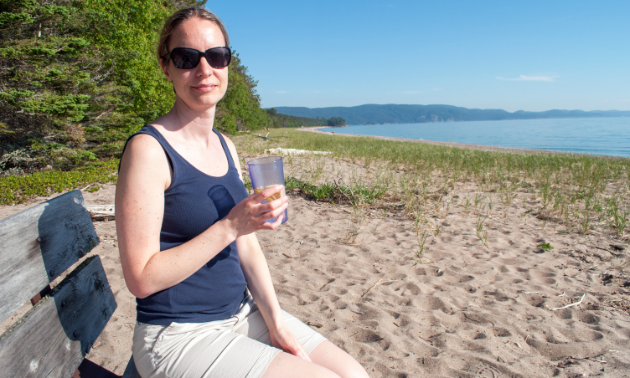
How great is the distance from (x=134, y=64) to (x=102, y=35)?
1304 millimetres

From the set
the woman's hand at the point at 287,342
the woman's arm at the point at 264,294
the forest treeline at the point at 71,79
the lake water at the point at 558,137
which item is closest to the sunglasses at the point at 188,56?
the woman's arm at the point at 264,294

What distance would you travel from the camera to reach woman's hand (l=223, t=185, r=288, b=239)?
4.01 feet

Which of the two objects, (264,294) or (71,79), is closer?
(264,294)

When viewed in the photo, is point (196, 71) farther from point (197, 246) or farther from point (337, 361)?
point (337, 361)

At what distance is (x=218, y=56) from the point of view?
1.53 meters

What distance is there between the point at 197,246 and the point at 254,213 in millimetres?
235

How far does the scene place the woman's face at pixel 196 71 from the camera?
4.83ft

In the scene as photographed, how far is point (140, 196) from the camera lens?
3.97 ft

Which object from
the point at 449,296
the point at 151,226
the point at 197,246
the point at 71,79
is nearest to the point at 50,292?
the point at 151,226

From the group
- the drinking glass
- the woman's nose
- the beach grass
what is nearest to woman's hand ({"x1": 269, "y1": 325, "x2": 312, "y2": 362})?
the drinking glass

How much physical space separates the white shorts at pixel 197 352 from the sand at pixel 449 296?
4.16ft

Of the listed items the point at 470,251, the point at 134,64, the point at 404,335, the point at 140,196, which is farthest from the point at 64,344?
the point at 134,64

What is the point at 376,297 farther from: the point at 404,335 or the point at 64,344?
the point at 64,344

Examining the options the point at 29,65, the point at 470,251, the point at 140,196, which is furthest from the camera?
the point at 29,65
